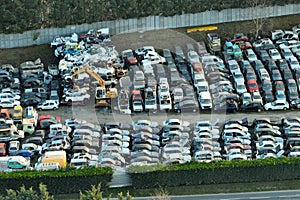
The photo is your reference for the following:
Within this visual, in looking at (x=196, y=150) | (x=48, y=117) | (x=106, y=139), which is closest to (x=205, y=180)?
(x=196, y=150)

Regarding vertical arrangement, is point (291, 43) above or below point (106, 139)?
above

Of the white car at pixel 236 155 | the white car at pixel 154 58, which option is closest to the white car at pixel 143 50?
the white car at pixel 154 58

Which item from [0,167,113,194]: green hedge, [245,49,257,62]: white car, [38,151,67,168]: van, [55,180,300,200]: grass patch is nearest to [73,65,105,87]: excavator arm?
[38,151,67,168]: van

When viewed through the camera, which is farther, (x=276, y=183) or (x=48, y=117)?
(x=48, y=117)

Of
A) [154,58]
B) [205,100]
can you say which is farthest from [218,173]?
[154,58]

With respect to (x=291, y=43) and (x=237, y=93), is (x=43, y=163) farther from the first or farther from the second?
(x=291, y=43)

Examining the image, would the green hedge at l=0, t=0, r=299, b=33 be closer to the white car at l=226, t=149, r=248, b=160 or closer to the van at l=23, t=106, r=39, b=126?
the van at l=23, t=106, r=39, b=126

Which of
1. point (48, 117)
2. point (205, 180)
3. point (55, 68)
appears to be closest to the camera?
point (205, 180)
